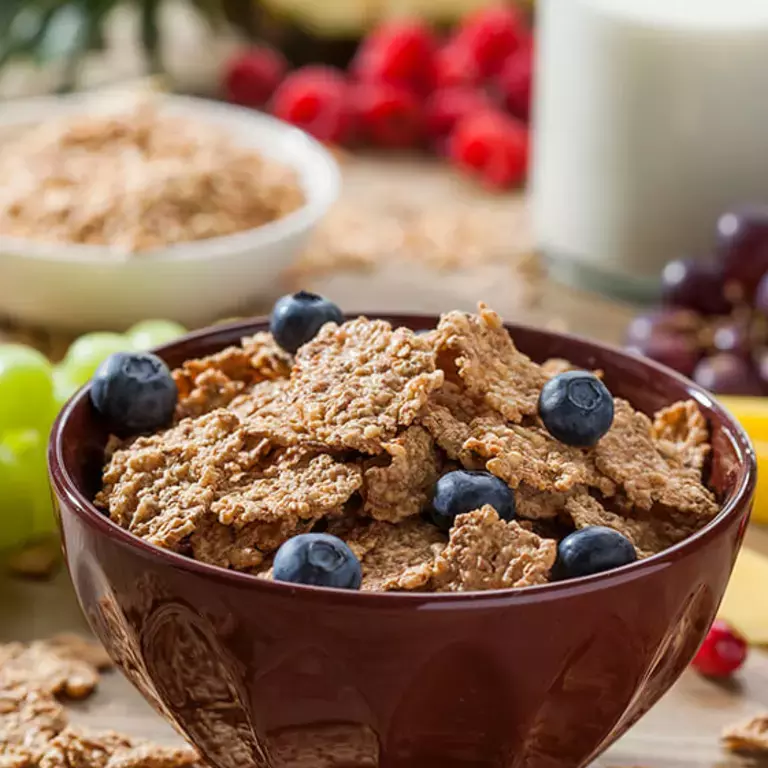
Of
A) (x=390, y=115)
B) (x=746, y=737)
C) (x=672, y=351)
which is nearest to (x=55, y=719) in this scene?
(x=746, y=737)

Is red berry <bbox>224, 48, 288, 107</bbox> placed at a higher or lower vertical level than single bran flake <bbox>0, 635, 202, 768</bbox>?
higher

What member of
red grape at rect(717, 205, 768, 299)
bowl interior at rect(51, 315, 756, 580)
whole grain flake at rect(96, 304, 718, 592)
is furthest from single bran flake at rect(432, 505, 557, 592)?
red grape at rect(717, 205, 768, 299)

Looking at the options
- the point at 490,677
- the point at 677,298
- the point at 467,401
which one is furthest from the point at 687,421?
the point at 677,298

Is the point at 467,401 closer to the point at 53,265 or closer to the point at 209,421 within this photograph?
the point at 209,421

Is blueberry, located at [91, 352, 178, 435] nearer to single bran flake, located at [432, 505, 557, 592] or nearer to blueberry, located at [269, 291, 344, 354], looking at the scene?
blueberry, located at [269, 291, 344, 354]

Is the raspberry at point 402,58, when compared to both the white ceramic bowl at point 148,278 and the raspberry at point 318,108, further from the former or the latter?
the white ceramic bowl at point 148,278

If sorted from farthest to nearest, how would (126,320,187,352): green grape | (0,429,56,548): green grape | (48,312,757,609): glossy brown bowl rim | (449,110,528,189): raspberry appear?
(449,110,528,189): raspberry < (126,320,187,352): green grape < (0,429,56,548): green grape < (48,312,757,609): glossy brown bowl rim

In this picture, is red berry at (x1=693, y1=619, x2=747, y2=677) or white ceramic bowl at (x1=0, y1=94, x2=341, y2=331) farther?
white ceramic bowl at (x1=0, y1=94, x2=341, y2=331)

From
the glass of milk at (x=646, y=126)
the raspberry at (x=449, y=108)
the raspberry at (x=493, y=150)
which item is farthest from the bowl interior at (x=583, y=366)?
the raspberry at (x=449, y=108)
